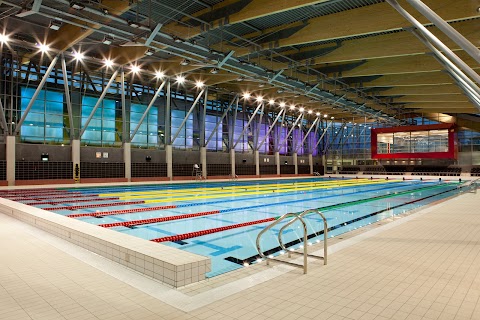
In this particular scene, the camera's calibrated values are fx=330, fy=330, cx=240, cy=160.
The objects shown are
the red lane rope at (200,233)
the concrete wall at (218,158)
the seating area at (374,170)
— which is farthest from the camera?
the seating area at (374,170)

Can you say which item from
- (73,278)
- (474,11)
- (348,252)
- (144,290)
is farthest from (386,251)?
(474,11)

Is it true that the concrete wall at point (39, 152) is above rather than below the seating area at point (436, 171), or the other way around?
above

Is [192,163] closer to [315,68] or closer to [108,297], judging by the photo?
[315,68]

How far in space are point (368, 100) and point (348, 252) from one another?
23.0 m

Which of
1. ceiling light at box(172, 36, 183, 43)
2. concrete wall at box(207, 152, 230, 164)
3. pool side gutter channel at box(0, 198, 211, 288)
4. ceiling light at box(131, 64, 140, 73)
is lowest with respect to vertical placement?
pool side gutter channel at box(0, 198, 211, 288)

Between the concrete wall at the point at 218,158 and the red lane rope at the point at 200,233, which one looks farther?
the concrete wall at the point at 218,158

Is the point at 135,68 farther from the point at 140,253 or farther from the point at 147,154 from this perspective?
the point at 140,253

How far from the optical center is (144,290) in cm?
313

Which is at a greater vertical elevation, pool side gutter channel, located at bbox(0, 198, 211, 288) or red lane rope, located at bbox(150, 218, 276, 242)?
pool side gutter channel, located at bbox(0, 198, 211, 288)

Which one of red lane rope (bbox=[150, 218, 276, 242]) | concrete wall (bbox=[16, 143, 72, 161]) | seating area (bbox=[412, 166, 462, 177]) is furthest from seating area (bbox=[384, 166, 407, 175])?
red lane rope (bbox=[150, 218, 276, 242])

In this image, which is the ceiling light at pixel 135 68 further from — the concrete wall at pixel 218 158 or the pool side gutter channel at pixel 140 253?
the pool side gutter channel at pixel 140 253

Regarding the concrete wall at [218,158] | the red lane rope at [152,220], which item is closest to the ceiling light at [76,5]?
the red lane rope at [152,220]

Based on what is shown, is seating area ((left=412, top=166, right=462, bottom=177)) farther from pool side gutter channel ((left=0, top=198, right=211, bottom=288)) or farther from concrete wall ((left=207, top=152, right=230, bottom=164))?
pool side gutter channel ((left=0, top=198, right=211, bottom=288))

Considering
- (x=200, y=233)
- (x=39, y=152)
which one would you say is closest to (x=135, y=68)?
(x=39, y=152)
